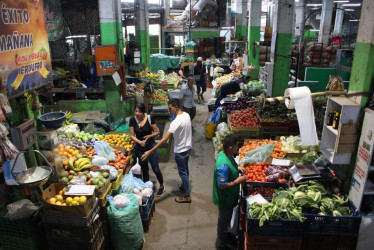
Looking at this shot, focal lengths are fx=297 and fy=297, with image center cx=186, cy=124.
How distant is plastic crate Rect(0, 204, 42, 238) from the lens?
13.3ft

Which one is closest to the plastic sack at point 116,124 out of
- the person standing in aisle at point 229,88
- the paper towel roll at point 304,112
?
the person standing in aisle at point 229,88

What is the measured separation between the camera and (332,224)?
3.65 m

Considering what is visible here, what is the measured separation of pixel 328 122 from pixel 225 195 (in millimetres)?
1798

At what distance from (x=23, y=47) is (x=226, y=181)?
3.26 m

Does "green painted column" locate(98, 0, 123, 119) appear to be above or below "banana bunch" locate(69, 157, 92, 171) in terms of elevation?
above

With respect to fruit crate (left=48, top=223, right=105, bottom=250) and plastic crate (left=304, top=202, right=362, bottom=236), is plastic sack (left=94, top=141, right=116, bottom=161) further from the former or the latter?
plastic crate (left=304, top=202, right=362, bottom=236)

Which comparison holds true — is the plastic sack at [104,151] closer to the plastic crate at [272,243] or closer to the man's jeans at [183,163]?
the man's jeans at [183,163]

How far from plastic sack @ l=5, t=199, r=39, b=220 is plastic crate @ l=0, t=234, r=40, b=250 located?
36 cm

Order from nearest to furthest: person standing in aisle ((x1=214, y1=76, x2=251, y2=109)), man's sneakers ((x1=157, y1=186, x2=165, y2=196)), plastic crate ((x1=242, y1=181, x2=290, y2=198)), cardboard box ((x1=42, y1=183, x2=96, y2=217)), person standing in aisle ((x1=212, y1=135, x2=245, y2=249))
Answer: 1. cardboard box ((x1=42, y1=183, x2=96, y2=217))
2. person standing in aisle ((x1=212, y1=135, x2=245, y2=249))
3. plastic crate ((x1=242, y1=181, x2=290, y2=198))
4. man's sneakers ((x1=157, y1=186, x2=165, y2=196))
5. person standing in aisle ((x1=214, y1=76, x2=251, y2=109))

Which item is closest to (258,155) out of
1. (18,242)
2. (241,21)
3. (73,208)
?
(73,208)

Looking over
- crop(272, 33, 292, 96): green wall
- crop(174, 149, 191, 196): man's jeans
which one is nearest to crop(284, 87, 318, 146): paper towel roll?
crop(174, 149, 191, 196): man's jeans

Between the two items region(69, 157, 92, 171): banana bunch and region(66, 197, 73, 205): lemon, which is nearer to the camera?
region(66, 197, 73, 205): lemon

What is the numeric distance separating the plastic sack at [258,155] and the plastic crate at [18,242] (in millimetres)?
3551

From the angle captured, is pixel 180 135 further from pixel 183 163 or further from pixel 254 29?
pixel 254 29
